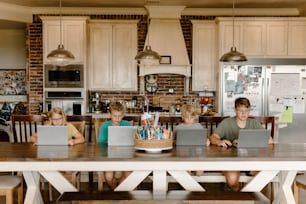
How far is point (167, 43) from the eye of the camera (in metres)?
7.06

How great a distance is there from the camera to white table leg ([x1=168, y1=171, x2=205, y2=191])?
10.5 feet

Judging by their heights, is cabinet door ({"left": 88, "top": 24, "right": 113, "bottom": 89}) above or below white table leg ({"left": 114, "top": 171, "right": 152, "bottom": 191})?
above

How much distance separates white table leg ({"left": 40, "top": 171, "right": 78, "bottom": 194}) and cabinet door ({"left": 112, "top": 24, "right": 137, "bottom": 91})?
13.2ft

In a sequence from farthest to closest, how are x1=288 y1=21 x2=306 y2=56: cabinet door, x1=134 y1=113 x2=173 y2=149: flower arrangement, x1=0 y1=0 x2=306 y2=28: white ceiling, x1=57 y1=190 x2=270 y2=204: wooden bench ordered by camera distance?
x1=288 y1=21 x2=306 y2=56: cabinet door → x1=0 y1=0 x2=306 y2=28: white ceiling → x1=134 y1=113 x2=173 y2=149: flower arrangement → x1=57 y1=190 x2=270 y2=204: wooden bench

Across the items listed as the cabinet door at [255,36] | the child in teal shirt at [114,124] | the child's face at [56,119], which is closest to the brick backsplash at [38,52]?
the cabinet door at [255,36]

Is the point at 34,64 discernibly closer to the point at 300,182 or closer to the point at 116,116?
the point at 116,116

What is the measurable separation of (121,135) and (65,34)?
13.1 feet

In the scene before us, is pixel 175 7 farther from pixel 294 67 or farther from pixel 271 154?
pixel 271 154

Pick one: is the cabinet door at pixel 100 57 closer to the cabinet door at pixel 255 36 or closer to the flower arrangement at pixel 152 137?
the cabinet door at pixel 255 36

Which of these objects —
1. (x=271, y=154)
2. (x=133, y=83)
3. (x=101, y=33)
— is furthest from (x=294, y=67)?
(x=271, y=154)

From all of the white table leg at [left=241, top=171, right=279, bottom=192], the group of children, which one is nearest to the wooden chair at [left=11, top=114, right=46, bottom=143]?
the group of children

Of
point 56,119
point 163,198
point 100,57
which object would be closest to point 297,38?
point 100,57

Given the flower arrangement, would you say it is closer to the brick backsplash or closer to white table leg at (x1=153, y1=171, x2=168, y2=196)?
white table leg at (x1=153, y1=171, x2=168, y2=196)

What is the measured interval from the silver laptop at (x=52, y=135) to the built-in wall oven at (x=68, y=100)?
3477 millimetres
